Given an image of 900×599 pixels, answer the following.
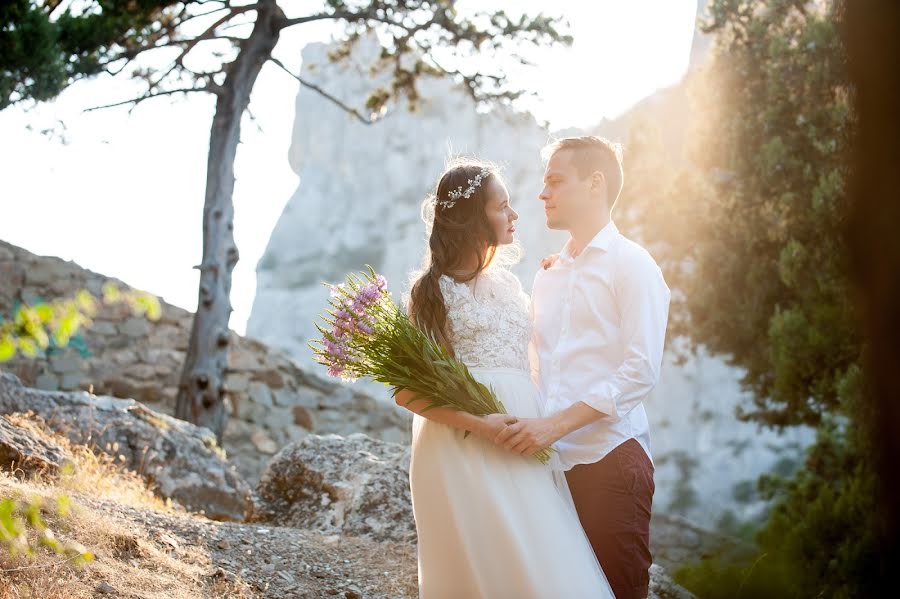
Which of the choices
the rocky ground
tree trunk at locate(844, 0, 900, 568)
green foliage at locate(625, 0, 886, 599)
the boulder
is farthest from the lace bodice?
green foliage at locate(625, 0, 886, 599)

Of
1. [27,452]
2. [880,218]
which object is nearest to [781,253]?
[27,452]

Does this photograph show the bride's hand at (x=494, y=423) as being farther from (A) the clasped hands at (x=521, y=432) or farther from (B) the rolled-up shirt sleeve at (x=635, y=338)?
(B) the rolled-up shirt sleeve at (x=635, y=338)

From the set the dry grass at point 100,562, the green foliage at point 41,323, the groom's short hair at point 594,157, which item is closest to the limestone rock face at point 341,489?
the dry grass at point 100,562

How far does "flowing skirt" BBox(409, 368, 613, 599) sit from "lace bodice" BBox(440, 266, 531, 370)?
0.06m

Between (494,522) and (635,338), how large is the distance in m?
0.75

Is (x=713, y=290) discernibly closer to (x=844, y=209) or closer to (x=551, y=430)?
(x=551, y=430)

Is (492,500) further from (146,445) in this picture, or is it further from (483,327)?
(146,445)

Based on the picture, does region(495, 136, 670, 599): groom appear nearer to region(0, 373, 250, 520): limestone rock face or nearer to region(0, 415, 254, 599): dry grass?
region(0, 415, 254, 599): dry grass

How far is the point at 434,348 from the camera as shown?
279 cm

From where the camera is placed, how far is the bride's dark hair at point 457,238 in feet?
9.71

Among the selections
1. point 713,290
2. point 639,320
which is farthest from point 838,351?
point 639,320

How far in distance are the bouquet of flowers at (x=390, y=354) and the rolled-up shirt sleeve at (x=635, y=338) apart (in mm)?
272

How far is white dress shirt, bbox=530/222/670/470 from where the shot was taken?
8.78 feet

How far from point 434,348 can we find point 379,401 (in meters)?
8.51
